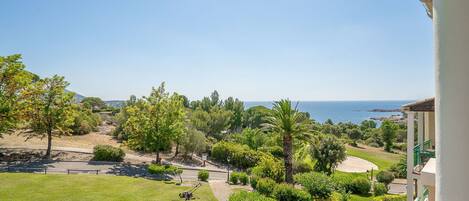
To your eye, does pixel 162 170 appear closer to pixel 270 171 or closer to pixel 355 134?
pixel 270 171

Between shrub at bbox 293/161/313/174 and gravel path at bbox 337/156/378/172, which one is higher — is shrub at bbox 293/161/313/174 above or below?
above

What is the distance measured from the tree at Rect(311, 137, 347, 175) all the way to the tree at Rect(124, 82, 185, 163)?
14788 millimetres

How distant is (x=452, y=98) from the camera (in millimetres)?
2637

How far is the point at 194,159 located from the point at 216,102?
128ft

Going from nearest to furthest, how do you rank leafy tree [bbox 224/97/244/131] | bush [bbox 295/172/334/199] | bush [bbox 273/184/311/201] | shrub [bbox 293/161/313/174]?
bush [bbox 273/184/311/201] → bush [bbox 295/172/334/199] → shrub [bbox 293/161/313/174] → leafy tree [bbox 224/97/244/131]

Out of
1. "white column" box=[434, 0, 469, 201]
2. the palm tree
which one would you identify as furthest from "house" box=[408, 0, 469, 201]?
the palm tree

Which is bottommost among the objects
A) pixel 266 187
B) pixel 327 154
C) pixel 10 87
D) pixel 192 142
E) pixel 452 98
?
pixel 266 187

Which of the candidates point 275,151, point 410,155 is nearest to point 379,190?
point 275,151

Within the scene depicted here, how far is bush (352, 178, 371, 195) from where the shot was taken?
1096 inches

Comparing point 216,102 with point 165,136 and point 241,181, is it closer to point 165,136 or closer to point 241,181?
point 165,136

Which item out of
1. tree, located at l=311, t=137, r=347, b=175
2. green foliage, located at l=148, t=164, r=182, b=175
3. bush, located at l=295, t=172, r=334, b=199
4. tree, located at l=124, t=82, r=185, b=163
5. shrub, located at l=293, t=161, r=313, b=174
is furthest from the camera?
tree, located at l=311, t=137, r=347, b=175

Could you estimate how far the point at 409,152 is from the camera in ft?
25.0

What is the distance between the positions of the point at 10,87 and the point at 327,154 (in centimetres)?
3059

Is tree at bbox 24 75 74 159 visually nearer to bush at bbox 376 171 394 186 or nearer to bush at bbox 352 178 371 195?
bush at bbox 352 178 371 195
